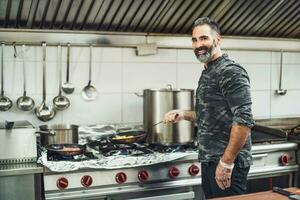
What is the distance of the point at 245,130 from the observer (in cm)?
149

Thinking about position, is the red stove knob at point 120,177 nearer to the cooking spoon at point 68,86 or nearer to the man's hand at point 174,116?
the man's hand at point 174,116

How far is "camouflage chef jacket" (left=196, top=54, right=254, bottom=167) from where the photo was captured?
150 centimetres

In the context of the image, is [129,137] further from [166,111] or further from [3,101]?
[3,101]

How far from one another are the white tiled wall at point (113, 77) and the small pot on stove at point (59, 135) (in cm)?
21

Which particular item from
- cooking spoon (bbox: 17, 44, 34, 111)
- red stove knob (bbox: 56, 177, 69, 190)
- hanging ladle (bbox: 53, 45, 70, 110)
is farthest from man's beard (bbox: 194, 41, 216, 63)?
cooking spoon (bbox: 17, 44, 34, 111)

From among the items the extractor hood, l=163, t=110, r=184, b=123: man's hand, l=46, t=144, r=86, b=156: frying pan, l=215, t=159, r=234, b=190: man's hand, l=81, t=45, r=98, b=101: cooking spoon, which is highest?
the extractor hood

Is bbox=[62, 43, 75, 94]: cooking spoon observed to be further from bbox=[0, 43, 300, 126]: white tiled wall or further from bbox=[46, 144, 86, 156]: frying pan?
bbox=[46, 144, 86, 156]: frying pan

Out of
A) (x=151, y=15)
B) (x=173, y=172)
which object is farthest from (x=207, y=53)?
(x=151, y=15)

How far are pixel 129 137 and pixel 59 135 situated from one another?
1.19 feet

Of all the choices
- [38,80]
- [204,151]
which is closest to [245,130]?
[204,151]

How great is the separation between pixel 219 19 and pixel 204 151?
107 cm

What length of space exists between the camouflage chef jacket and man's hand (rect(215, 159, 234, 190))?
8 centimetres

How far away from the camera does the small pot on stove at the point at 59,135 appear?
195 centimetres

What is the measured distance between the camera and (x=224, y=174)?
4.98 feet
